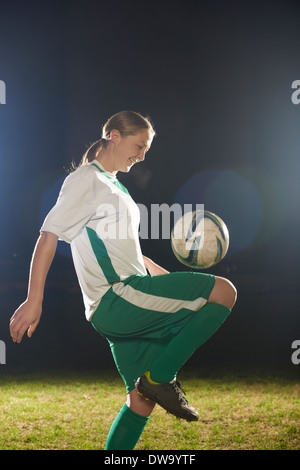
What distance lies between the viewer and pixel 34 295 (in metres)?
1.62

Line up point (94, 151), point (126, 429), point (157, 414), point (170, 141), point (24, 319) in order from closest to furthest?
point (24, 319) < point (126, 429) < point (94, 151) < point (157, 414) < point (170, 141)

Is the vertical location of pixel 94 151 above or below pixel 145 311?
above

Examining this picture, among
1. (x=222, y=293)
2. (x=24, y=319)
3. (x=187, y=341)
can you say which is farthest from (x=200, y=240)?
(x=24, y=319)

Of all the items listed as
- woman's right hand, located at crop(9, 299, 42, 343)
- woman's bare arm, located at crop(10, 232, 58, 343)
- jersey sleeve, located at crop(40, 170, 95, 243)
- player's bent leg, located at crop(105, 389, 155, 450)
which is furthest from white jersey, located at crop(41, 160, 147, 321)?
player's bent leg, located at crop(105, 389, 155, 450)

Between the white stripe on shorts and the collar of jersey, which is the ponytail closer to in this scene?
the collar of jersey

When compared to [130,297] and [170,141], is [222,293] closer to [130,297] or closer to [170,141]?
[130,297]

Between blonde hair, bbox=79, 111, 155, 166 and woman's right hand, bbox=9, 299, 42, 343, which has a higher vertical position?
blonde hair, bbox=79, 111, 155, 166

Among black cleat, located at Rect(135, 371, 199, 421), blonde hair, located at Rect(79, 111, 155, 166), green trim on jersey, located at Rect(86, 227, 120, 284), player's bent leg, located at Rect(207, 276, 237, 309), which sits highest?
blonde hair, located at Rect(79, 111, 155, 166)

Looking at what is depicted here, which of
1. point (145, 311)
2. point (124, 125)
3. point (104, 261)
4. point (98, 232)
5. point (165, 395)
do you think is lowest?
point (165, 395)

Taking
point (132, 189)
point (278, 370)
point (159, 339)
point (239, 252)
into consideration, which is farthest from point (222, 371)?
point (239, 252)

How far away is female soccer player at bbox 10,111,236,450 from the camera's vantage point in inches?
67.9

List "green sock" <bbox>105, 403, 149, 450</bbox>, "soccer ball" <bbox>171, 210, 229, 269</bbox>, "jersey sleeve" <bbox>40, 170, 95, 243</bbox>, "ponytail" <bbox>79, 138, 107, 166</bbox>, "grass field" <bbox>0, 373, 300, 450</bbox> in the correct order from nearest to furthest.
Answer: "jersey sleeve" <bbox>40, 170, 95, 243</bbox> < "green sock" <bbox>105, 403, 149, 450</bbox> < "ponytail" <bbox>79, 138, 107, 166</bbox> < "soccer ball" <bbox>171, 210, 229, 269</bbox> < "grass field" <bbox>0, 373, 300, 450</bbox>

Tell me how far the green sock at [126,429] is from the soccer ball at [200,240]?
2.49 feet

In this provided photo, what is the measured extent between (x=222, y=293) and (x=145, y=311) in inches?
11.9
